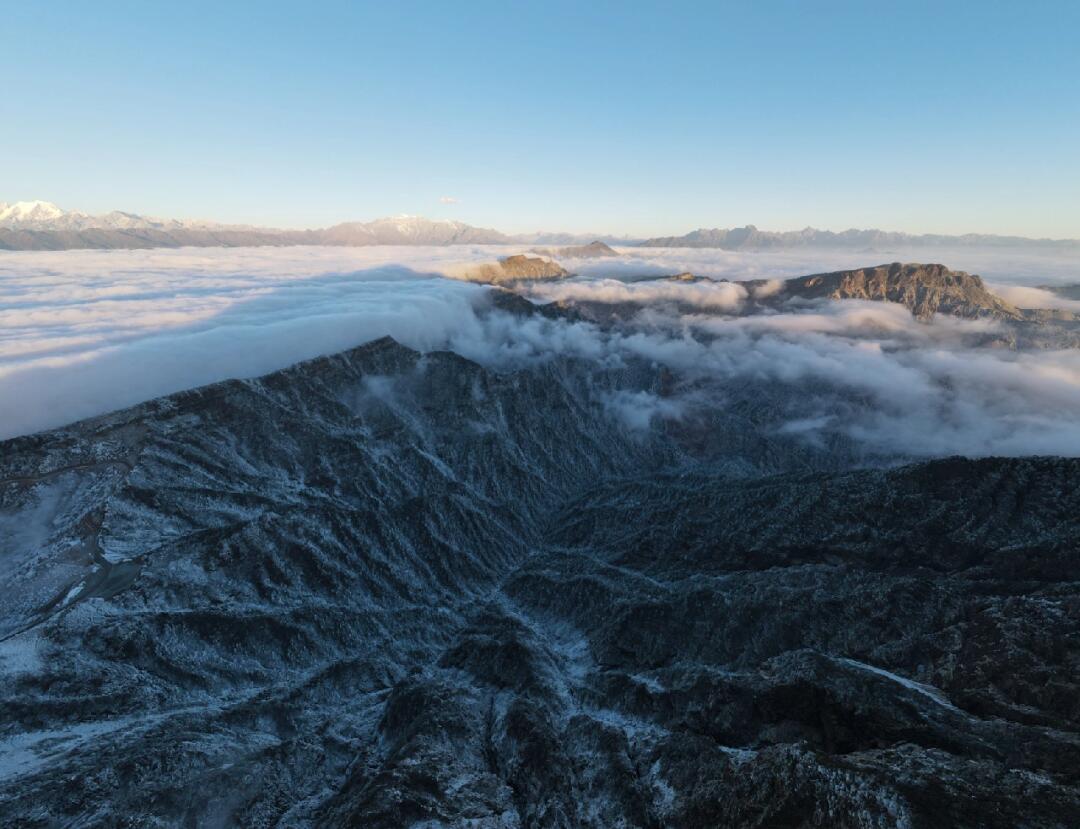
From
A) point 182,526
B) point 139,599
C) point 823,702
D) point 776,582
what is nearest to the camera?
point 823,702

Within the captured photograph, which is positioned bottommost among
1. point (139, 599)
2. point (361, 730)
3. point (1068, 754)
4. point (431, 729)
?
point (361, 730)

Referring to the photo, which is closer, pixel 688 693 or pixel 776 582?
pixel 688 693

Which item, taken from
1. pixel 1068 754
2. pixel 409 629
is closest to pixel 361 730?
pixel 409 629

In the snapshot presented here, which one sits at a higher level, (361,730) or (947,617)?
(947,617)

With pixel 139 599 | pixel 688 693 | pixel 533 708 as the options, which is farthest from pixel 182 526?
pixel 688 693

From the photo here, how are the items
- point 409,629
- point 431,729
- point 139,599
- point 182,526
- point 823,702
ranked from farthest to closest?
1. point 409,629
2. point 182,526
3. point 139,599
4. point 431,729
5. point 823,702

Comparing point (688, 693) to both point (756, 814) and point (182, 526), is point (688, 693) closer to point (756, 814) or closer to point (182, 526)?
point (756, 814)
